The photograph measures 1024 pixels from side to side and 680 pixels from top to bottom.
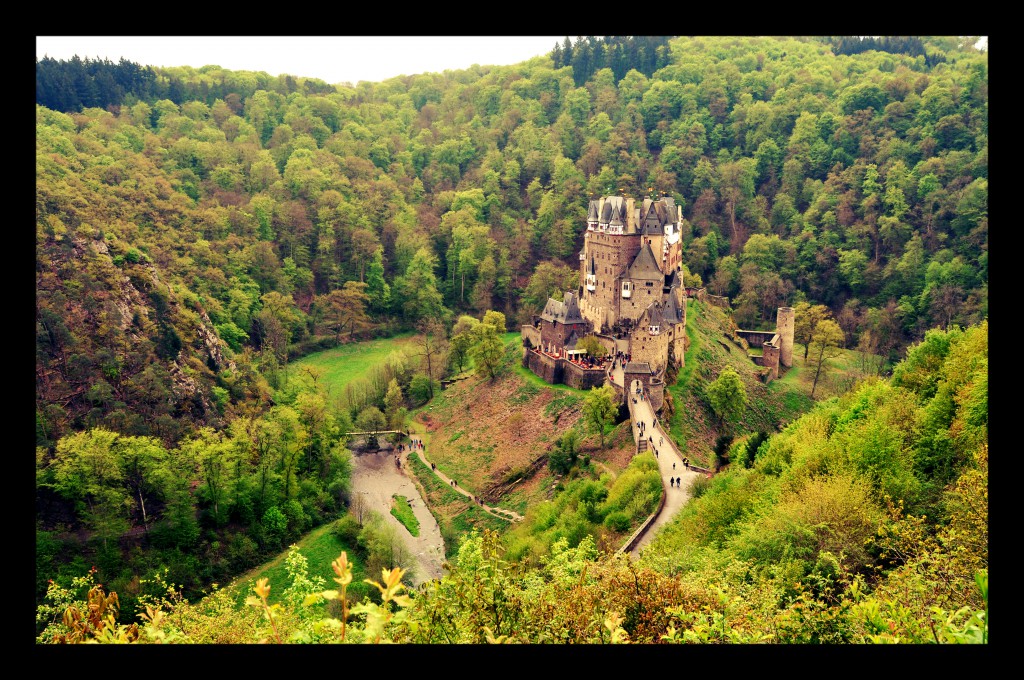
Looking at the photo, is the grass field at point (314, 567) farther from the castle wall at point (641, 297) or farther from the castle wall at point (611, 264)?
the castle wall at point (641, 297)

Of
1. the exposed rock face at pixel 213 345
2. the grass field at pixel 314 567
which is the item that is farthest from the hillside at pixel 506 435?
the exposed rock face at pixel 213 345

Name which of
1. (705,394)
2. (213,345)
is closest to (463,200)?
(213,345)

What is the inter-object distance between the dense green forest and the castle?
37.8 feet

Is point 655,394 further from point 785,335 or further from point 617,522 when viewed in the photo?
point 785,335

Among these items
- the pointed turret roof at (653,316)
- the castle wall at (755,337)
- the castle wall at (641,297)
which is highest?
the castle wall at (641,297)

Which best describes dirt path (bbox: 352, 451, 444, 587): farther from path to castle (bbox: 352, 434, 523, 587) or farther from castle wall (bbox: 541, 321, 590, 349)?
castle wall (bbox: 541, 321, 590, 349)

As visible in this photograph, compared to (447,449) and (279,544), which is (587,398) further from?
(279,544)

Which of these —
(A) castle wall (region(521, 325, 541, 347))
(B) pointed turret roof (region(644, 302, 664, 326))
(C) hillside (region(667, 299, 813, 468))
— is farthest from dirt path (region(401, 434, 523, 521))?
(B) pointed turret roof (region(644, 302, 664, 326))

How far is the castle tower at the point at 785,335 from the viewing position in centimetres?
6238

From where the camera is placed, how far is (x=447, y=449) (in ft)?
180

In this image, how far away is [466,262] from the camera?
8600 cm

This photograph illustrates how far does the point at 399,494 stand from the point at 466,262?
3946 centimetres

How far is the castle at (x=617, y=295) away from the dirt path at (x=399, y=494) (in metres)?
12.0
